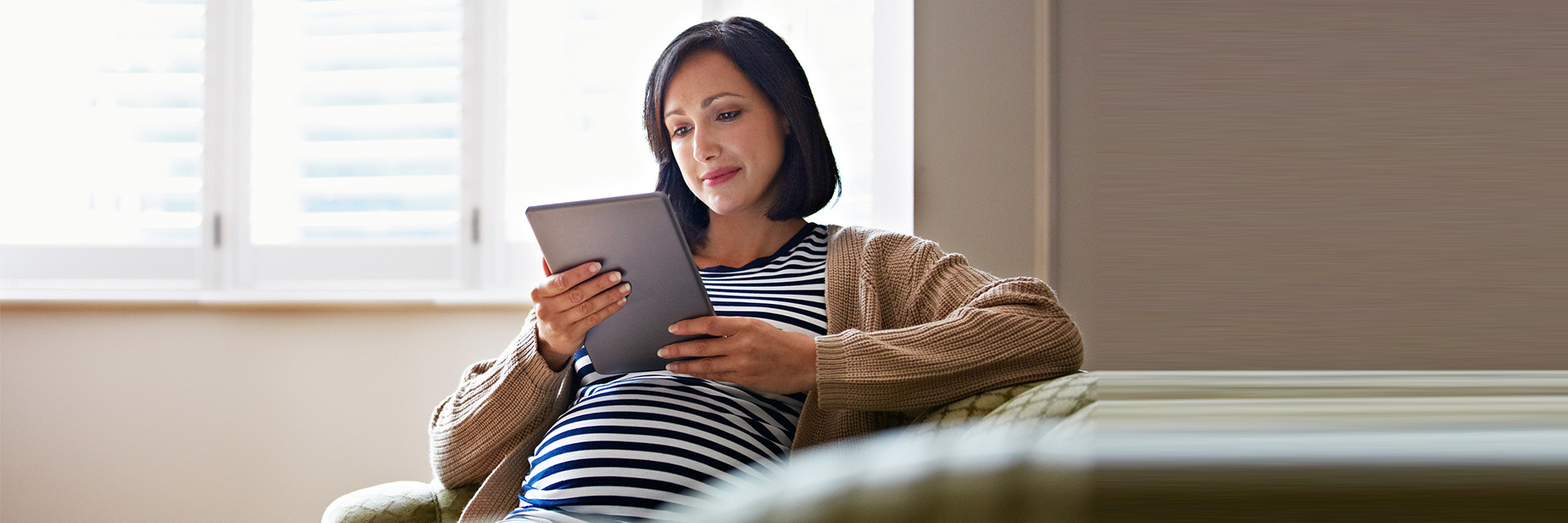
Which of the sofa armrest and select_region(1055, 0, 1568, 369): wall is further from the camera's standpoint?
the sofa armrest

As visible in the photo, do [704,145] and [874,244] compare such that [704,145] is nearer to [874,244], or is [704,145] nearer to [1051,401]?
[874,244]

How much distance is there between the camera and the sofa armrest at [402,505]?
103 cm

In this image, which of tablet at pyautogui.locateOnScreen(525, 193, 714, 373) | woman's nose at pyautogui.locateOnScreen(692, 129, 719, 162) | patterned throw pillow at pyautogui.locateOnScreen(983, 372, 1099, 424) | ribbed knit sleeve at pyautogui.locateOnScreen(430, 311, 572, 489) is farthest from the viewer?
woman's nose at pyautogui.locateOnScreen(692, 129, 719, 162)

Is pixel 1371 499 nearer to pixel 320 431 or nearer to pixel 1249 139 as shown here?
pixel 1249 139

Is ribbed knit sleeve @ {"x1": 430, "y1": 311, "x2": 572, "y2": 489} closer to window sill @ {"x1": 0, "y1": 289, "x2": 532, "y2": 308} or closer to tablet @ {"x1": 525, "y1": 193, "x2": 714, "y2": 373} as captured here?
tablet @ {"x1": 525, "y1": 193, "x2": 714, "y2": 373}

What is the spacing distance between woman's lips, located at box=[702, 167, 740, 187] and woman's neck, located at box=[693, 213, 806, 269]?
8cm

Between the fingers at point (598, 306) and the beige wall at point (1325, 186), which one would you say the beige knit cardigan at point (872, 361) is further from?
the beige wall at point (1325, 186)

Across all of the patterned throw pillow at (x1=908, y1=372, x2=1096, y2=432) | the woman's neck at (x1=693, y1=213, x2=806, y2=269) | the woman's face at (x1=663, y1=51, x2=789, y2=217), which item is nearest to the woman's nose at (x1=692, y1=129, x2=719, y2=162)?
the woman's face at (x1=663, y1=51, x2=789, y2=217)

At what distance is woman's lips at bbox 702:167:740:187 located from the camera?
1173 millimetres

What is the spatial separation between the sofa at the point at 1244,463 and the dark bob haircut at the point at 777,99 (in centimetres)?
97

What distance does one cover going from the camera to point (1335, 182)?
0.25 metres

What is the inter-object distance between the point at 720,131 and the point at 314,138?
54.8 inches

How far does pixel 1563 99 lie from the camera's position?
231mm

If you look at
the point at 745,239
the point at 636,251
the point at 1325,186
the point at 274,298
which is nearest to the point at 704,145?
the point at 745,239
